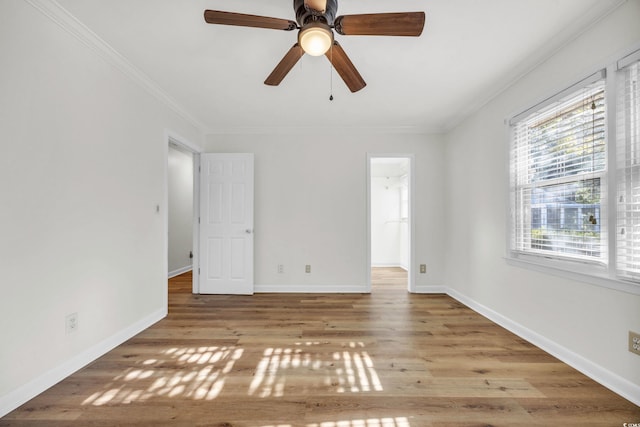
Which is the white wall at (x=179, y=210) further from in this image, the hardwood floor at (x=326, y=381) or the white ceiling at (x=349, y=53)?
Result: the hardwood floor at (x=326, y=381)

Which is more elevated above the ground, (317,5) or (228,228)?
(317,5)

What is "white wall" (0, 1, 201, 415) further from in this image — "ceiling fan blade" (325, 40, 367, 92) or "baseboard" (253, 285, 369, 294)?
"ceiling fan blade" (325, 40, 367, 92)

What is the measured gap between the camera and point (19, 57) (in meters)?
1.59

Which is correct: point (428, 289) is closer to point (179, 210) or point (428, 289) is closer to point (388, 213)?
point (388, 213)

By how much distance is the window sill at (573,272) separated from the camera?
166 cm

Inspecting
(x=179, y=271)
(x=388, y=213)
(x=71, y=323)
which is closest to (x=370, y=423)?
(x=71, y=323)

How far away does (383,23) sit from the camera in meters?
1.47

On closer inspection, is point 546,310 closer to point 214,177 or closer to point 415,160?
point 415,160

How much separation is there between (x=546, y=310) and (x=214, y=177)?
400cm

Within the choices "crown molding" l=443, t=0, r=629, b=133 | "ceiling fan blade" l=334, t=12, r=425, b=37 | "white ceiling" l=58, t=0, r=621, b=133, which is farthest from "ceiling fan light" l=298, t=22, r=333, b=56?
"crown molding" l=443, t=0, r=629, b=133

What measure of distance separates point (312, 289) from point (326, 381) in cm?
220

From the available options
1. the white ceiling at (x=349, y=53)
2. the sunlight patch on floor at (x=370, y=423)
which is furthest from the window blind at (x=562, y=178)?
the sunlight patch on floor at (x=370, y=423)

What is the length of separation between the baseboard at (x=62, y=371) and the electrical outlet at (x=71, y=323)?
0.68 ft

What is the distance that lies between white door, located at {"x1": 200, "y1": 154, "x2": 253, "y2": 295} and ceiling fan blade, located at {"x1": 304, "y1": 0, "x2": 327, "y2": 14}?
8.73 ft
